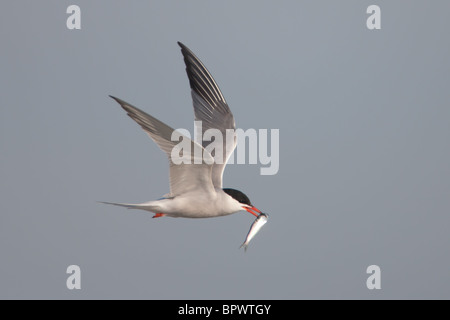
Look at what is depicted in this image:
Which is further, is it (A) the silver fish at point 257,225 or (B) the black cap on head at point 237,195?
(A) the silver fish at point 257,225

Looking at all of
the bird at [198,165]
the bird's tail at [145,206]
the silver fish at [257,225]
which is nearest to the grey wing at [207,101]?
the bird at [198,165]

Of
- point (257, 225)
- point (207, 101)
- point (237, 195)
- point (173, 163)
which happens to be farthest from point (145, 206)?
point (207, 101)

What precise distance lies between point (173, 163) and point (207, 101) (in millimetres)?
2398

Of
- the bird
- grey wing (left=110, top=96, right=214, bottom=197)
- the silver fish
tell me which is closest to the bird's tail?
the bird

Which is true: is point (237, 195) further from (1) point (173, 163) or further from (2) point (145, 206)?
(2) point (145, 206)

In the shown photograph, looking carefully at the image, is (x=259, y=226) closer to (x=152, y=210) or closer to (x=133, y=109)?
(x=152, y=210)

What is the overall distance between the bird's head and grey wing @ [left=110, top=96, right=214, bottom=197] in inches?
19.3

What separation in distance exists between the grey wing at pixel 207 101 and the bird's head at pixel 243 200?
3.40 ft

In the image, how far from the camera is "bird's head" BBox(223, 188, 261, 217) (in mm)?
10352

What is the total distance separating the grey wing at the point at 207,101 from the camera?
1116 cm

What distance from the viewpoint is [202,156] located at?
9.23 m

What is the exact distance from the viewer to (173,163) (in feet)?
30.9

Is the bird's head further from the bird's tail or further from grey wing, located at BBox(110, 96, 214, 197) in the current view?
the bird's tail

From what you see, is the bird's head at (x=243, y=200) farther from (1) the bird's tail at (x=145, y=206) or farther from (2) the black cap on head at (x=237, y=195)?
(1) the bird's tail at (x=145, y=206)
